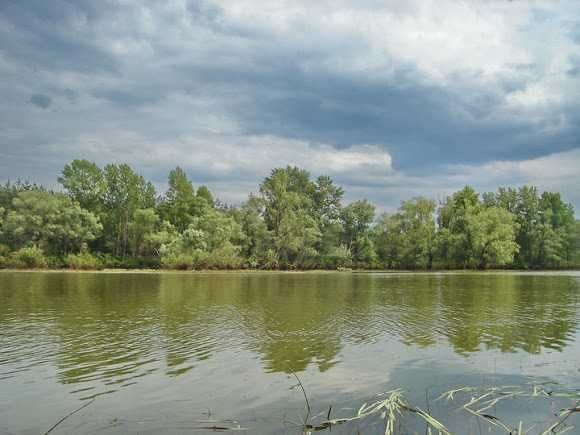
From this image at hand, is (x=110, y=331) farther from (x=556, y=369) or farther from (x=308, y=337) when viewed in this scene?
(x=556, y=369)

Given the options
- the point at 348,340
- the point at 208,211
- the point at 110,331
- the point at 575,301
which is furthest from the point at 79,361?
the point at 208,211

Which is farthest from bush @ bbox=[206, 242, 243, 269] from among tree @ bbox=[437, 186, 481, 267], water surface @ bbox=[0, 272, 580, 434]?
water surface @ bbox=[0, 272, 580, 434]

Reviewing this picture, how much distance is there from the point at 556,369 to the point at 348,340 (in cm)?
599

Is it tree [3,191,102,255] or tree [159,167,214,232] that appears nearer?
tree [3,191,102,255]

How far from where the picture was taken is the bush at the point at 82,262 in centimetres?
6550

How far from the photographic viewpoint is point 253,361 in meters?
11.8

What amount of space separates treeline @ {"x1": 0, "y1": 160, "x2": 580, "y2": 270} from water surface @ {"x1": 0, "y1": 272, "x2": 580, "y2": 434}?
50.9m

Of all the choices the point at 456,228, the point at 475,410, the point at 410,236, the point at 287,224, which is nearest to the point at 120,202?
the point at 287,224

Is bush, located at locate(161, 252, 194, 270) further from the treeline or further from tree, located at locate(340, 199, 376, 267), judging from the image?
tree, located at locate(340, 199, 376, 267)

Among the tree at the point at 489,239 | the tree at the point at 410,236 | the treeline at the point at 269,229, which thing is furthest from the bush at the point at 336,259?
the tree at the point at 489,239

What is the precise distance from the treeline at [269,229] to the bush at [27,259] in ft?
0.48

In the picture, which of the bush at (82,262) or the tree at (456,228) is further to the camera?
the tree at (456,228)

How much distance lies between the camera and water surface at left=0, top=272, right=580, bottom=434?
779cm

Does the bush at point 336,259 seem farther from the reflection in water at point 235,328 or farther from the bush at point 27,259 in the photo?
the reflection in water at point 235,328
